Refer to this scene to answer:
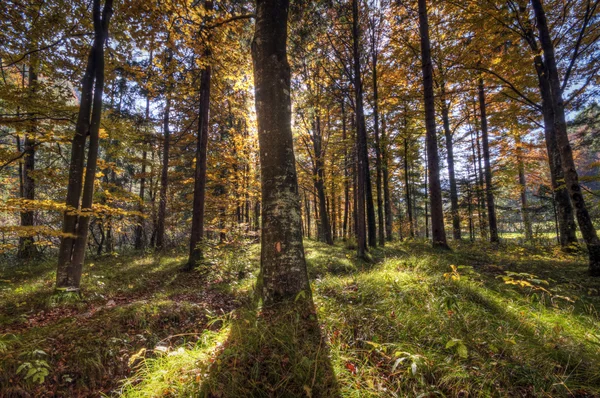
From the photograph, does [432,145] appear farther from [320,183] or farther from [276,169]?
[320,183]

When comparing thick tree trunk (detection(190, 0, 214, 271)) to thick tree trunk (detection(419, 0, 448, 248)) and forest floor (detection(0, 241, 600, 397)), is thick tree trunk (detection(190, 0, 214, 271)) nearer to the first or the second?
forest floor (detection(0, 241, 600, 397))

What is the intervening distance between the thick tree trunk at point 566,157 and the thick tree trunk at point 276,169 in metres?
7.10

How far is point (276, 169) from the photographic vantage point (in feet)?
11.7

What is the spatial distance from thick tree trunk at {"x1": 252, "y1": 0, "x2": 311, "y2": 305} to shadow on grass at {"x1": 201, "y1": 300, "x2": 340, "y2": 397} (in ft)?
2.22

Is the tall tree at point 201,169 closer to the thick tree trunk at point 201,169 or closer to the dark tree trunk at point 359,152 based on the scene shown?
the thick tree trunk at point 201,169

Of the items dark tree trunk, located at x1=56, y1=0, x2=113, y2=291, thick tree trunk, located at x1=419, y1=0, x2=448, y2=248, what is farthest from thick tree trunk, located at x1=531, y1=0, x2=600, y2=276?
dark tree trunk, located at x1=56, y1=0, x2=113, y2=291

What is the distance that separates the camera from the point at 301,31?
6.85 m

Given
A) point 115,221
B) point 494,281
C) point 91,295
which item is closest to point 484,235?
point 494,281

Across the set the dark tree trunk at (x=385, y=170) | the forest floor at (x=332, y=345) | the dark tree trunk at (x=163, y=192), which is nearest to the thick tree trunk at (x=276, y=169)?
the forest floor at (x=332, y=345)

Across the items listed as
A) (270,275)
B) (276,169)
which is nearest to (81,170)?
(276,169)

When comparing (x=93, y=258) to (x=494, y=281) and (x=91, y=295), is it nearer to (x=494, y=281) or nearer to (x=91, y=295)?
(x=91, y=295)

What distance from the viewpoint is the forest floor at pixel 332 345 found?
1.98 m

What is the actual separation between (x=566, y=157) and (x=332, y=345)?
311 inches

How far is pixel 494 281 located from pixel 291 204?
4.62 metres
